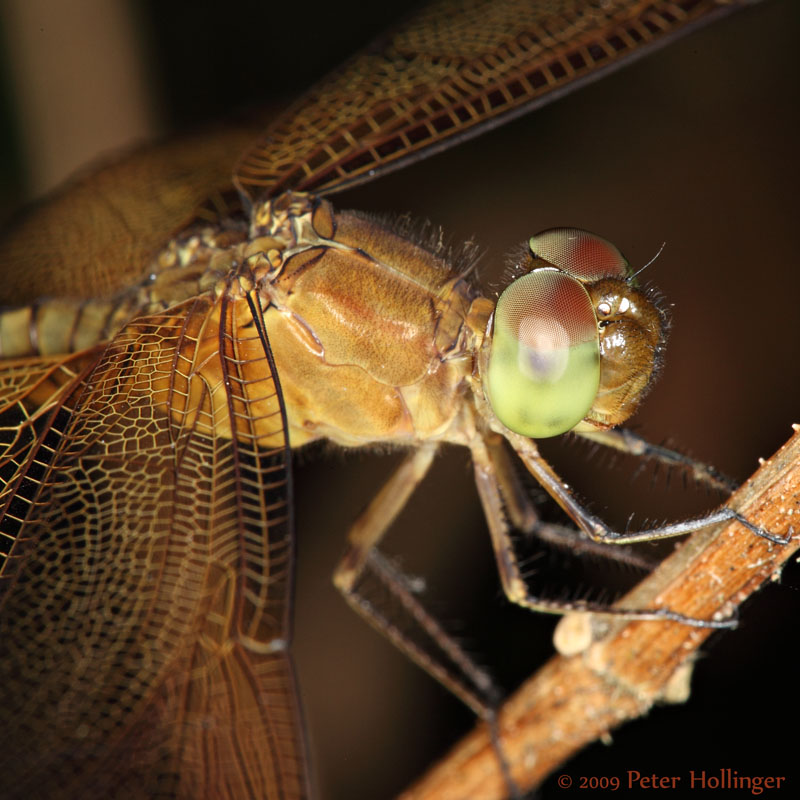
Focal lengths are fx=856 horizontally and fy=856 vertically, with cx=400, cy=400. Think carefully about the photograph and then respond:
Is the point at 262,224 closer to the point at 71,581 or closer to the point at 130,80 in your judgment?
the point at 71,581

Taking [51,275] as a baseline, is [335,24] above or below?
above

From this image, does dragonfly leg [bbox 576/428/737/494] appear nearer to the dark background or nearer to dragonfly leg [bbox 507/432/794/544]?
dragonfly leg [bbox 507/432/794/544]

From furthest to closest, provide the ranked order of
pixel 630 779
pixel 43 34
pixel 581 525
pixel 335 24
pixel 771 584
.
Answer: pixel 335 24
pixel 43 34
pixel 630 779
pixel 581 525
pixel 771 584

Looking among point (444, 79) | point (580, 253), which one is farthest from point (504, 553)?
point (444, 79)

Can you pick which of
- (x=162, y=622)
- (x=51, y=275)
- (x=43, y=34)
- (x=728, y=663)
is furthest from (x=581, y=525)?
(x=43, y=34)

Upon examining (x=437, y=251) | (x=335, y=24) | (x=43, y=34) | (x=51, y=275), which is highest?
(x=43, y=34)

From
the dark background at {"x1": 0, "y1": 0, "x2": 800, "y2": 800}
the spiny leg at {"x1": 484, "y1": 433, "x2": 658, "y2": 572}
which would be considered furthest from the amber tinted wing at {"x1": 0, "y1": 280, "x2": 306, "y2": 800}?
the spiny leg at {"x1": 484, "y1": 433, "x2": 658, "y2": 572}

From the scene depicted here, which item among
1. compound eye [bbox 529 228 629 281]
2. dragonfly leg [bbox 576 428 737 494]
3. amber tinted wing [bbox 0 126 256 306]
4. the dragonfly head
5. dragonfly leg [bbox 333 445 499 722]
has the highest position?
amber tinted wing [bbox 0 126 256 306]
